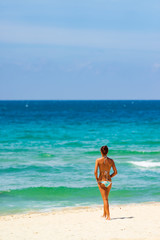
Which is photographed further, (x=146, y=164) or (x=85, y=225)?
(x=146, y=164)

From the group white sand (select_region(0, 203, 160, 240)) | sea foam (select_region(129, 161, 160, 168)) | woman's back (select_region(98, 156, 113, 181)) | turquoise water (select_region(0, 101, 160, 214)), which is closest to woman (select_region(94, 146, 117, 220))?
woman's back (select_region(98, 156, 113, 181))

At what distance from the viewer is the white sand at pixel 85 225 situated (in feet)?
33.7

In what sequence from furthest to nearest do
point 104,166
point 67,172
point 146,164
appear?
point 146,164, point 67,172, point 104,166

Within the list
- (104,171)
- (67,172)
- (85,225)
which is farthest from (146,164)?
(104,171)

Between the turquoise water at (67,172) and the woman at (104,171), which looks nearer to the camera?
the woman at (104,171)

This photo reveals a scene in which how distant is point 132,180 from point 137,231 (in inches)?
361

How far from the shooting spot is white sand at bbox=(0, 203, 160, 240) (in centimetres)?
1027

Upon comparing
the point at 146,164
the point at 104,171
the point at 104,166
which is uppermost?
the point at 104,166

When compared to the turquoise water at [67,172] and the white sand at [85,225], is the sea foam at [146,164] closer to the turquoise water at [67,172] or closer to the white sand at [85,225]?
the turquoise water at [67,172]

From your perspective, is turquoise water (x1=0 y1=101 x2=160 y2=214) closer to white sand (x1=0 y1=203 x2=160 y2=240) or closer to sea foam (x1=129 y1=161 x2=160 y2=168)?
sea foam (x1=129 y1=161 x2=160 y2=168)

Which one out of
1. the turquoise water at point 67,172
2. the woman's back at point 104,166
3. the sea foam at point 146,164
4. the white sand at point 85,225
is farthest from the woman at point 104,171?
the sea foam at point 146,164

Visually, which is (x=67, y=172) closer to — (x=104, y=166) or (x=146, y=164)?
(x=146, y=164)

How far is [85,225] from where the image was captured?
37.2ft

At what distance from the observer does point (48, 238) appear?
10180 mm
